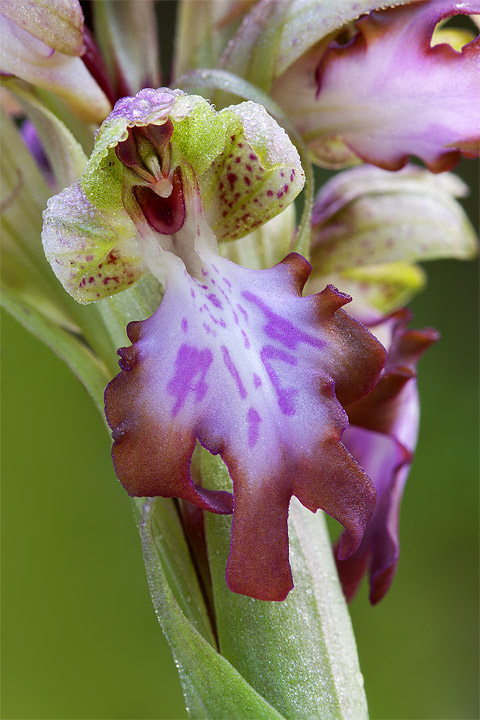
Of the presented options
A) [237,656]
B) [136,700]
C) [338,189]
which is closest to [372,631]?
[136,700]

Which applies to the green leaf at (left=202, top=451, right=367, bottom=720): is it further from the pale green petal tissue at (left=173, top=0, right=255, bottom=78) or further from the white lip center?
the pale green petal tissue at (left=173, top=0, right=255, bottom=78)

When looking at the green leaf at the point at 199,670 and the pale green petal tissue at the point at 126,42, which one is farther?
the pale green petal tissue at the point at 126,42

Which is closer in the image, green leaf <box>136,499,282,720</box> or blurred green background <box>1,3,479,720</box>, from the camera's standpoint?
green leaf <box>136,499,282,720</box>

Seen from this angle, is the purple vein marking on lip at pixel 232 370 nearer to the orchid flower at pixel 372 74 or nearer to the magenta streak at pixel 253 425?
the magenta streak at pixel 253 425

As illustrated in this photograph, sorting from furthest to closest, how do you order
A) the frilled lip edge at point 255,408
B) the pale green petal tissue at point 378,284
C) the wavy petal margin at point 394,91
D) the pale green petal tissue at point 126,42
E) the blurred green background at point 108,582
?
the blurred green background at point 108,582 → the pale green petal tissue at point 378,284 → the pale green petal tissue at point 126,42 → the wavy petal margin at point 394,91 → the frilled lip edge at point 255,408

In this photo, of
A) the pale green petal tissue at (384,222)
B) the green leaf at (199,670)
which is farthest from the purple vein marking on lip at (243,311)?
the pale green petal tissue at (384,222)

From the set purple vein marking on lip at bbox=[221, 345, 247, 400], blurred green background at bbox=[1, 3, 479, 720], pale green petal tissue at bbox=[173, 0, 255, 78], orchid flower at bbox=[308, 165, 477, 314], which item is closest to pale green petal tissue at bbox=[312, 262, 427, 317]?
orchid flower at bbox=[308, 165, 477, 314]

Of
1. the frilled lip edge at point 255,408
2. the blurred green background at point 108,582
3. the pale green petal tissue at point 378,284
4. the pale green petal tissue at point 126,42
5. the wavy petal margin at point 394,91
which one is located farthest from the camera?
the blurred green background at point 108,582

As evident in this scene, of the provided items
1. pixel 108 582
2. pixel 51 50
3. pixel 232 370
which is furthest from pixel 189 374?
pixel 108 582
